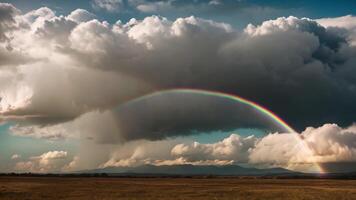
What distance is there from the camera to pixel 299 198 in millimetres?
70438

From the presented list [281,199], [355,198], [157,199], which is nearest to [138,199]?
[157,199]

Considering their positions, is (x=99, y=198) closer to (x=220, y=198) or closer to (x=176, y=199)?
(x=176, y=199)

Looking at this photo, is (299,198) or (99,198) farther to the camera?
(299,198)

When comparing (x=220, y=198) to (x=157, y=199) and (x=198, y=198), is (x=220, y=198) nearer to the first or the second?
(x=198, y=198)

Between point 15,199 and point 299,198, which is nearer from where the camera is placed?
point 15,199

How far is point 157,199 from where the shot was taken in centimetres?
6412

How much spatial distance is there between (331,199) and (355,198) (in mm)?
4720

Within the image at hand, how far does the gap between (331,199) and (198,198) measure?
69.7 ft

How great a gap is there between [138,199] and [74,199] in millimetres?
9263

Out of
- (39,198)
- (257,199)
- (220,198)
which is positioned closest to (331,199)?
(257,199)

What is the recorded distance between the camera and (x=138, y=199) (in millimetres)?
63875

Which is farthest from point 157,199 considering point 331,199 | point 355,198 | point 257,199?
point 355,198

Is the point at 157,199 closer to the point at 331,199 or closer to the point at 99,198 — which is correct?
the point at 99,198

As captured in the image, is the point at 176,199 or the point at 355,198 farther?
the point at 355,198
